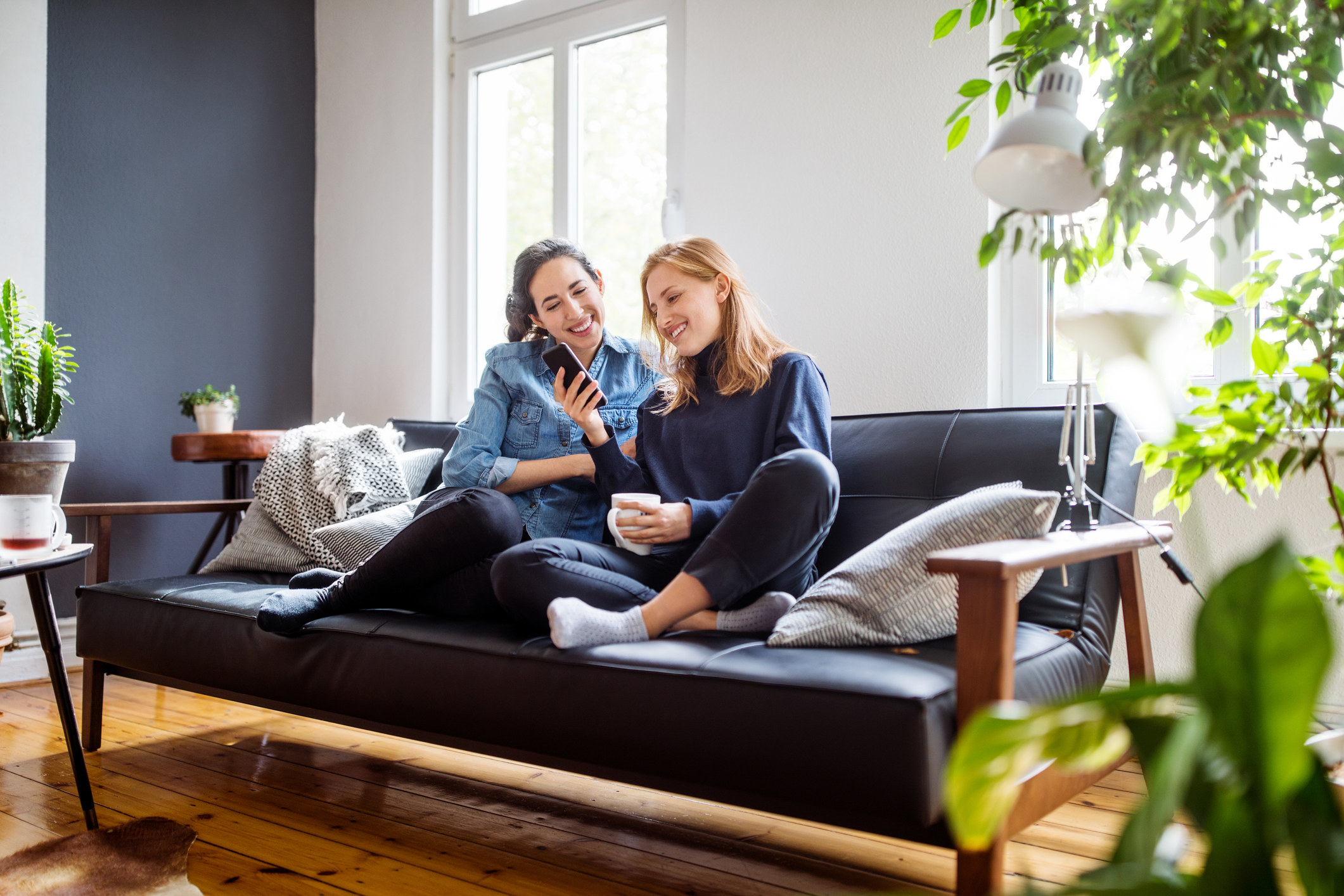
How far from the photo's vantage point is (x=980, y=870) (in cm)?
114

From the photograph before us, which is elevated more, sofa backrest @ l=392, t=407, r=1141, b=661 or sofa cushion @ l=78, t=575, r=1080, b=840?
sofa backrest @ l=392, t=407, r=1141, b=661

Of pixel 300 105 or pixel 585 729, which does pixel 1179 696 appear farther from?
pixel 300 105

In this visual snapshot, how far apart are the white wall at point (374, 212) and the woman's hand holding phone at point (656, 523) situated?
6.33 feet

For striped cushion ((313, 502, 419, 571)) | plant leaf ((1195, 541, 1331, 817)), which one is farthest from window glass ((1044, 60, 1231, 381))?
plant leaf ((1195, 541, 1331, 817))

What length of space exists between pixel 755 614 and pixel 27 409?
232 centimetres

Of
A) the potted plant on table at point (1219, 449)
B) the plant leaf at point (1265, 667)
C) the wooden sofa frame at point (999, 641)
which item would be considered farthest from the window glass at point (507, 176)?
the plant leaf at point (1265, 667)

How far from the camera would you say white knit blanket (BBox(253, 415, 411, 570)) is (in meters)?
2.45

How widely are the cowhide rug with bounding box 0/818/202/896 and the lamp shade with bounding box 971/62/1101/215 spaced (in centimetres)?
146

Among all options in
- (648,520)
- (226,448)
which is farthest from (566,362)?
(226,448)

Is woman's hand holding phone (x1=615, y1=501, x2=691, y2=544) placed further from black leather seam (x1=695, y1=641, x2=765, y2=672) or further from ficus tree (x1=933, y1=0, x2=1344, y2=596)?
ficus tree (x1=933, y1=0, x2=1344, y2=596)

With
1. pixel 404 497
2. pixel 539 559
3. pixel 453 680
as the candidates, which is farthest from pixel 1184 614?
pixel 404 497

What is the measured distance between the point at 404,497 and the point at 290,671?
0.71 m

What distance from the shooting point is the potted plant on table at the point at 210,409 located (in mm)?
3266

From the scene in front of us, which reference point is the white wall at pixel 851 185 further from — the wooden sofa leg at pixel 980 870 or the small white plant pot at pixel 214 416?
the small white plant pot at pixel 214 416
